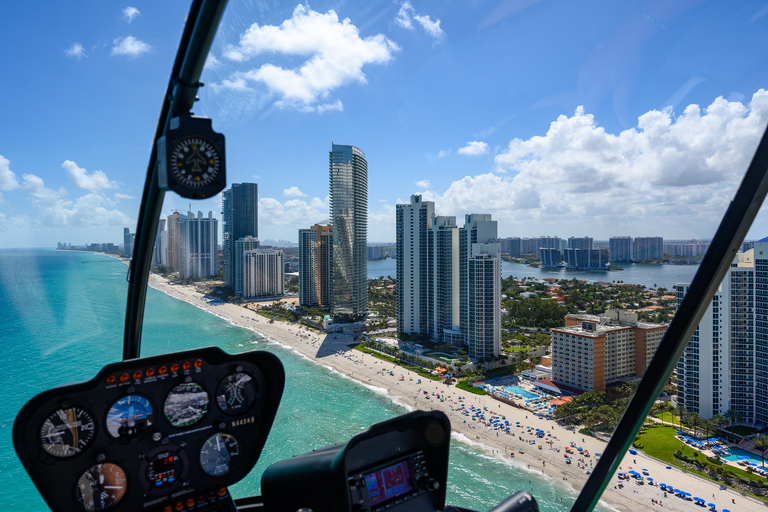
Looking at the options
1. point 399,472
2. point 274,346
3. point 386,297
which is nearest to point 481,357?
point 274,346

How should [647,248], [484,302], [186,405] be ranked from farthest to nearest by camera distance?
[484,302] < [647,248] < [186,405]

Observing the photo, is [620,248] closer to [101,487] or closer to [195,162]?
[195,162]

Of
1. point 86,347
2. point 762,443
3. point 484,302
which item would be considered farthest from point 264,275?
point 762,443

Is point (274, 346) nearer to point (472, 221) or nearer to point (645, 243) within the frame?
point (472, 221)

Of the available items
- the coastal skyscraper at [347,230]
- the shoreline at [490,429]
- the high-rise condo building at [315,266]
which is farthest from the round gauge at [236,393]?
the high-rise condo building at [315,266]

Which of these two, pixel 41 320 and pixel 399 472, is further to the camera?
pixel 41 320

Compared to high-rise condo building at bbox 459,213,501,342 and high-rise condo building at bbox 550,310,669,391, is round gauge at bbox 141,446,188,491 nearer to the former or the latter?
high-rise condo building at bbox 550,310,669,391
